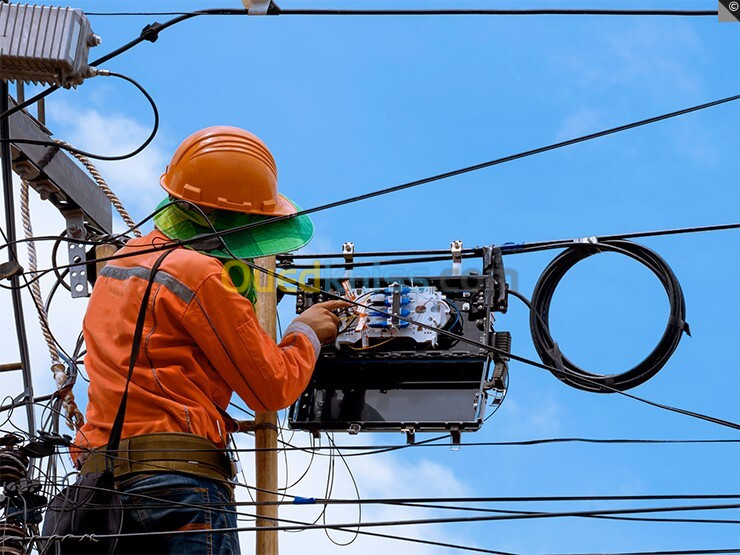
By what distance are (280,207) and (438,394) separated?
1.32 meters

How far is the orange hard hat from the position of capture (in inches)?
287

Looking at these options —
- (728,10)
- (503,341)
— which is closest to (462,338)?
(503,341)

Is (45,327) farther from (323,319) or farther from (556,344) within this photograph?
(556,344)

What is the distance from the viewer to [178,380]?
660 cm

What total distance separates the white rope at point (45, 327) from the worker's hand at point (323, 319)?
146 cm

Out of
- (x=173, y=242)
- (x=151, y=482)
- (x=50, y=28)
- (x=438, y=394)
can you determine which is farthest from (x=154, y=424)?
(x=50, y=28)

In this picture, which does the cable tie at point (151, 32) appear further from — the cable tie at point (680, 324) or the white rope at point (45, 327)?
the cable tie at point (680, 324)

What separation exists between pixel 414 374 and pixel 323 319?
55cm

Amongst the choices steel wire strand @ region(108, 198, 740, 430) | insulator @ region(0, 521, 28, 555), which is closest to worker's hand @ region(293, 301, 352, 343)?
steel wire strand @ region(108, 198, 740, 430)

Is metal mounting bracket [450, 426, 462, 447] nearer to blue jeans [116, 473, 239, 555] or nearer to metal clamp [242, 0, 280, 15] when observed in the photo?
blue jeans [116, 473, 239, 555]

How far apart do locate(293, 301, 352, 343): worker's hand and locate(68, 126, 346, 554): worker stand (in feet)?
0.57

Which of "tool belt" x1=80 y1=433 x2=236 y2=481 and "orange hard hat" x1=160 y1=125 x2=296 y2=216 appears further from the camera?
"orange hard hat" x1=160 y1=125 x2=296 y2=216

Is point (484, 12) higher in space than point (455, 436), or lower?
higher

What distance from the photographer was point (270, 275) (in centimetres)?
756
